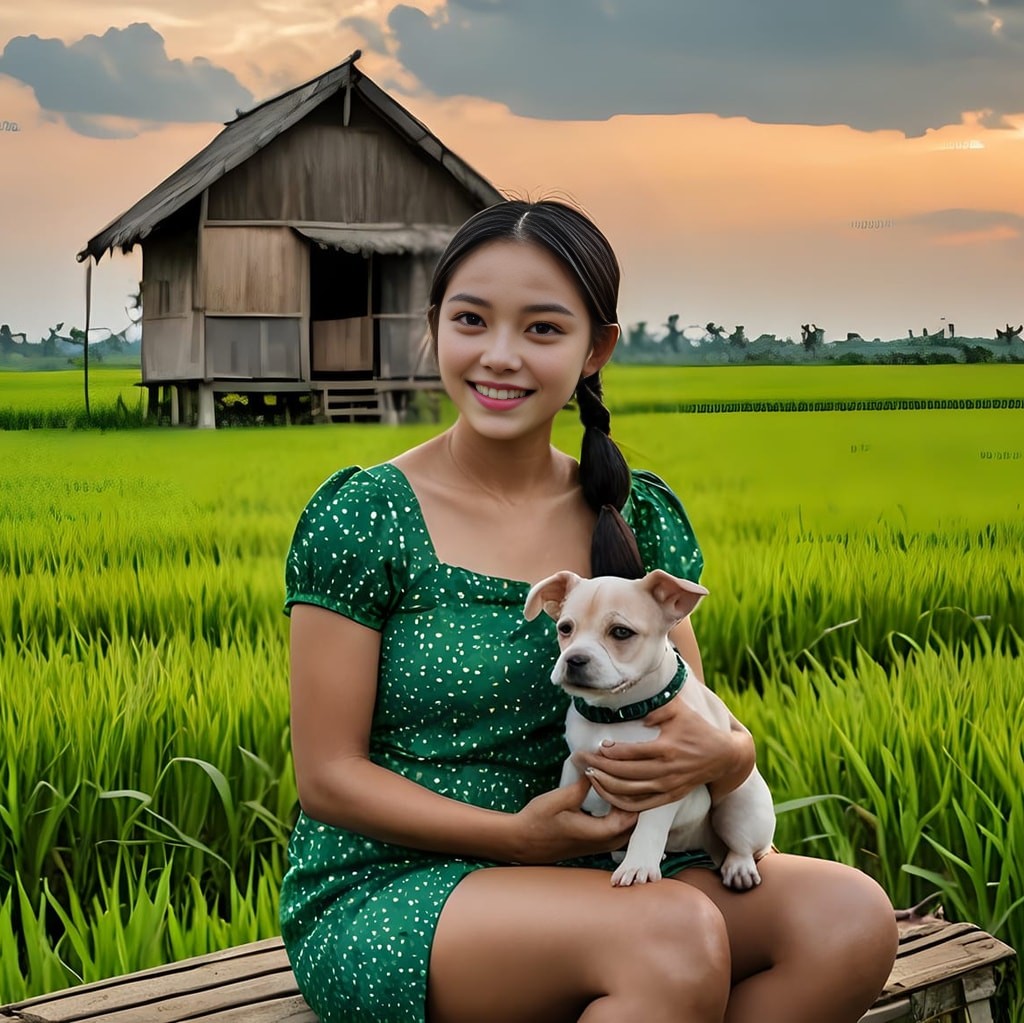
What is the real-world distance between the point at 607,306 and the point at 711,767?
0.55 m

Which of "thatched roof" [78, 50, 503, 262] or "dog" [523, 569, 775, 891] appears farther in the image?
"thatched roof" [78, 50, 503, 262]

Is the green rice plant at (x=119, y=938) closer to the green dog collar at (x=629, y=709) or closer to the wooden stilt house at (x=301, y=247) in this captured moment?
the green dog collar at (x=629, y=709)

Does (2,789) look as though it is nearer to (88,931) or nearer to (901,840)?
(88,931)

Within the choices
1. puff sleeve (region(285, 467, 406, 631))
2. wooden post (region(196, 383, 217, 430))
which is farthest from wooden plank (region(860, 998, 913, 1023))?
wooden post (region(196, 383, 217, 430))

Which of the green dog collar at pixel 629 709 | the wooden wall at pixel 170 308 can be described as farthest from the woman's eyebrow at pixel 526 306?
the wooden wall at pixel 170 308

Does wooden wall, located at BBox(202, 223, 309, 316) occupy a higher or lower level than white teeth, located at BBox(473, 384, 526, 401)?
higher

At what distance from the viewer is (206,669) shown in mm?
2842

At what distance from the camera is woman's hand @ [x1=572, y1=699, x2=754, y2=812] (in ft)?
4.30

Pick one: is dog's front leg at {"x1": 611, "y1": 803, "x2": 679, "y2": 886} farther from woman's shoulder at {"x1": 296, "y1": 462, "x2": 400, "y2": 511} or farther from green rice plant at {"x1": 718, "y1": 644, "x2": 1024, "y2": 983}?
green rice plant at {"x1": 718, "y1": 644, "x2": 1024, "y2": 983}

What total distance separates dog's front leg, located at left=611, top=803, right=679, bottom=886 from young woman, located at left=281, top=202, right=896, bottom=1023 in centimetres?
2

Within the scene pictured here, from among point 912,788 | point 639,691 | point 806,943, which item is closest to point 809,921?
point 806,943

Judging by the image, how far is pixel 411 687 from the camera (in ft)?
4.58

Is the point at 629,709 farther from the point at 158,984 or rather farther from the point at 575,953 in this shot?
the point at 158,984

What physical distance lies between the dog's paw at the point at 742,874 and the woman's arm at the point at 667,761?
102 mm
